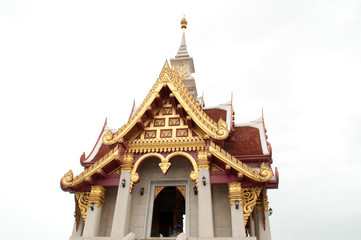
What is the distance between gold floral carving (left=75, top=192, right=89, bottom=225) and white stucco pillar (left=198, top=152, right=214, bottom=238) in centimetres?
403

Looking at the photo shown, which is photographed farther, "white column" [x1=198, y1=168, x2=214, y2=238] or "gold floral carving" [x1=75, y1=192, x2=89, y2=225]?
"gold floral carving" [x1=75, y1=192, x2=89, y2=225]

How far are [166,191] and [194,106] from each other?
6.51 metres

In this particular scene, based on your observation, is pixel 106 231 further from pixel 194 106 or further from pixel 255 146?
pixel 255 146

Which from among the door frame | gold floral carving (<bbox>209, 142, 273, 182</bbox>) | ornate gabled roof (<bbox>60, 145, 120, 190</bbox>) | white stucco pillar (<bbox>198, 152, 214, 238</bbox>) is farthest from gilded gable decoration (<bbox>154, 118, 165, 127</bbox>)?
gold floral carving (<bbox>209, 142, 273, 182</bbox>)

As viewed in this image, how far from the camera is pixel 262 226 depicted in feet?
32.8

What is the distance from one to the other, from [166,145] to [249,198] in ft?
10.9

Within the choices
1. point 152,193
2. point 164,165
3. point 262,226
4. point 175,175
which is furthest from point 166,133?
point 262,226

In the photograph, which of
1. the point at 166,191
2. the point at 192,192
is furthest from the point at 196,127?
the point at 166,191

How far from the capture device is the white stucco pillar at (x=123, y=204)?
9.25 m

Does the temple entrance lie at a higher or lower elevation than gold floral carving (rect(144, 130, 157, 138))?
lower

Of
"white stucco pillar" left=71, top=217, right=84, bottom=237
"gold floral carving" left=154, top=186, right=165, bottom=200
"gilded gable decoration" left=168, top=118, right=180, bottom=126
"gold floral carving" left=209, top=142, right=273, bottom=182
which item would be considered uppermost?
"gilded gable decoration" left=168, top=118, right=180, bottom=126

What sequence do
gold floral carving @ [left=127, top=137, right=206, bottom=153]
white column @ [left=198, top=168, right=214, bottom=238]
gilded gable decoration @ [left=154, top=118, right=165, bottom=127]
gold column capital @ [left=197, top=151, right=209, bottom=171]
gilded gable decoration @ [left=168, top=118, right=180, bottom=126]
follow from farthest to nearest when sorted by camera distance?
gilded gable decoration @ [left=154, top=118, right=165, bottom=127] → gilded gable decoration @ [left=168, top=118, right=180, bottom=126] → gold floral carving @ [left=127, top=137, right=206, bottom=153] → gold column capital @ [left=197, top=151, right=209, bottom=171] → white column @ [left=198, top=168, right=214, bottom=238]

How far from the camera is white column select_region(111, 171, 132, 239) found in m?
9.23

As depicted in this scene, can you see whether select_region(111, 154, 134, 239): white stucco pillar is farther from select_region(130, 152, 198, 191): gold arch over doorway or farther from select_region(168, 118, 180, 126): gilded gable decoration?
select_region(168, 118, 180, 126): gilded gable decoration
